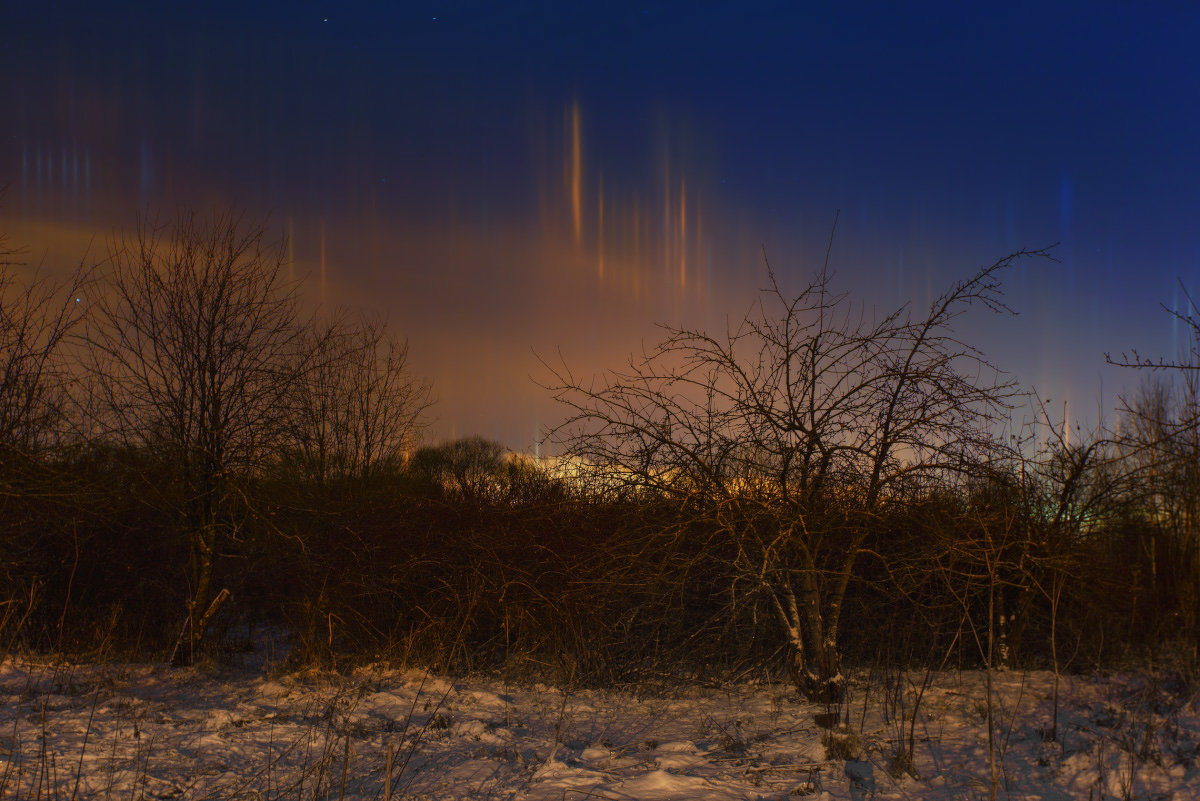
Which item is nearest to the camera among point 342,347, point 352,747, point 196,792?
point 196,792

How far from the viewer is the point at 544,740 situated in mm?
6105

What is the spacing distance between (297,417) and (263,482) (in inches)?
35.3

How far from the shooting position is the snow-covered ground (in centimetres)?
475

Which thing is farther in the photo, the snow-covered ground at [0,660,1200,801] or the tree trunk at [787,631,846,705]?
the tree trunk at [787,631,846,705]

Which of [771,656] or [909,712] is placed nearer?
[909,712]

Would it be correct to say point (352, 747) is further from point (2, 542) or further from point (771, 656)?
point (2, 542)

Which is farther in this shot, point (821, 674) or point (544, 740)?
point (821, 674)

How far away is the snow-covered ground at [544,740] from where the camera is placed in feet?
15.6

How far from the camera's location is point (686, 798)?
4625 mm

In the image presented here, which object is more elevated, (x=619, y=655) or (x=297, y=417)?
(x=297, y=417)

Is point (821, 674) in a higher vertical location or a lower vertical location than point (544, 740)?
higher

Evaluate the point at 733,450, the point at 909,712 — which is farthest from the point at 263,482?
the point at 909,712

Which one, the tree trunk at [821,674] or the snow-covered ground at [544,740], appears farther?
the tree trunk at [821,674]

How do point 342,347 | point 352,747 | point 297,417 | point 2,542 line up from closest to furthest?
point 352,747 → point 2,542 → point 297,417 → point 342,347
